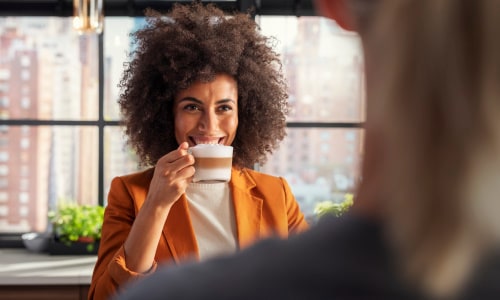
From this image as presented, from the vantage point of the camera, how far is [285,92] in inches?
97.4

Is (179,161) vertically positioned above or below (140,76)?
below

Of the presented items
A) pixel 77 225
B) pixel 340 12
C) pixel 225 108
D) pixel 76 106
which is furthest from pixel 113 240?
pixel 76 106

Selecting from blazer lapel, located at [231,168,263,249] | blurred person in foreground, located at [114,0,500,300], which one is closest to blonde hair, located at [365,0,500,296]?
blurred person in foreground, located at [114,0,500,300]

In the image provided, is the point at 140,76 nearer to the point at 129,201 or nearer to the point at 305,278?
the point at 129,201

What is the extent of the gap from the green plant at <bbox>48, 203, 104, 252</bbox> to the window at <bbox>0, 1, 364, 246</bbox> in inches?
11.8

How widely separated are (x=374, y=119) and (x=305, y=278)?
106 millimetres

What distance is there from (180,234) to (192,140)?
0.93 ft

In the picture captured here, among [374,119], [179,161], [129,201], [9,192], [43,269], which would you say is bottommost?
[43,269]

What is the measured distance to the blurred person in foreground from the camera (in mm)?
391

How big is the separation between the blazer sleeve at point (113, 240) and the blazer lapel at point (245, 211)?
0.89 ft

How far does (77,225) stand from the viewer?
3932 mm

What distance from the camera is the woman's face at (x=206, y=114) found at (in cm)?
203

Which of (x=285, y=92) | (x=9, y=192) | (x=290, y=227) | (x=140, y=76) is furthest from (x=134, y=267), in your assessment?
(x=9, y=192)

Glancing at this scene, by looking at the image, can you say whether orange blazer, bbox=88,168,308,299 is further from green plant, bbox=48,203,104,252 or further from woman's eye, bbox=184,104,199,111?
green plant, bbox=48,203,104,252
